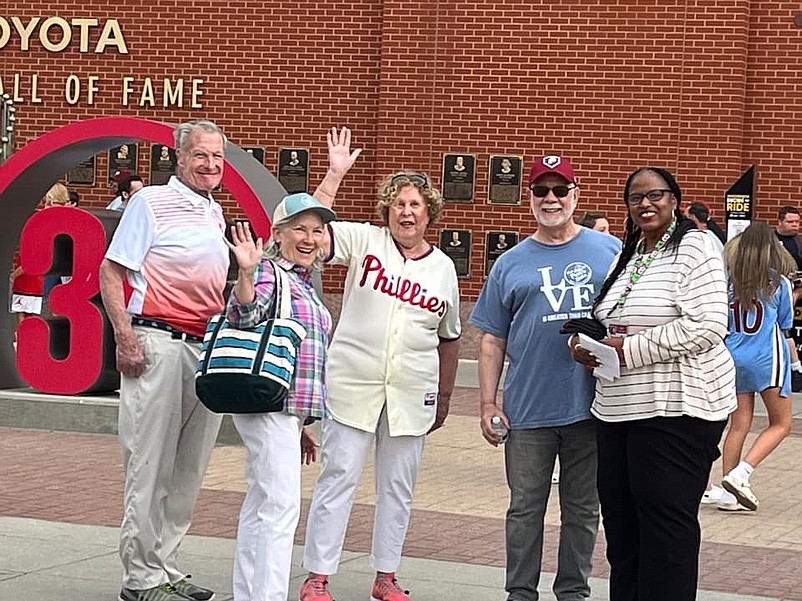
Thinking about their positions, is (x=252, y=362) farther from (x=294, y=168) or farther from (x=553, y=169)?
(x=294, y=168)

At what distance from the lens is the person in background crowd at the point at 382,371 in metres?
6.82

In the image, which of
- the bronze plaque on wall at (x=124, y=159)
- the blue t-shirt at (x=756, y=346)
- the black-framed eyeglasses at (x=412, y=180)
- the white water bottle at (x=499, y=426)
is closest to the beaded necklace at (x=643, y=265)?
the white water bottle at (x=499, y=426)

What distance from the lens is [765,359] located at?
9.88 meters

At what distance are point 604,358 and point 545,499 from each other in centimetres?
97

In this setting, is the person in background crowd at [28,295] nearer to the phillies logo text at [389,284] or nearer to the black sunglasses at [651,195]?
the phillies logo text at [389,284]

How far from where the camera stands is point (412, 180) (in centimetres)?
691

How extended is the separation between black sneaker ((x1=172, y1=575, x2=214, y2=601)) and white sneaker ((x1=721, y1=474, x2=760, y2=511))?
13.1ft

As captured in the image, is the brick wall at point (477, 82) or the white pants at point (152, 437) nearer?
the white pants at point (152, 437)

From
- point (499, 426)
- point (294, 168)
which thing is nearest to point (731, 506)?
point (499, 426)

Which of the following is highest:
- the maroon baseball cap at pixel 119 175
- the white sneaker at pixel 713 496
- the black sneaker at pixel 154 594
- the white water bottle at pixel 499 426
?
the maroon baseball cap at pixel 119 175

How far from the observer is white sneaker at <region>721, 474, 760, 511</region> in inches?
385

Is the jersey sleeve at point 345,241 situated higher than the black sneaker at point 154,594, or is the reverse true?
the jersey sleeve at point 345,241

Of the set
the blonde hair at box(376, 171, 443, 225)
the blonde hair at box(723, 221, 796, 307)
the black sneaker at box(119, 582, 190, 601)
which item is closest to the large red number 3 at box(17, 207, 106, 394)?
the blonde hair at box(723, 221, 796, 307)

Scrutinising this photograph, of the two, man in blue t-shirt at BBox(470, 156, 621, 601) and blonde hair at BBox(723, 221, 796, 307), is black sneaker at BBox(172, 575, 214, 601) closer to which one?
man in blue t-shirt at BBox(470, 156, 621, 601)
